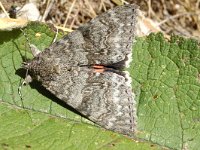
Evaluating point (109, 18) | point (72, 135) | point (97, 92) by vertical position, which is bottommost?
point (72, 135)

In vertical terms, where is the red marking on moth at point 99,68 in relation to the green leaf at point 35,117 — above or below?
above

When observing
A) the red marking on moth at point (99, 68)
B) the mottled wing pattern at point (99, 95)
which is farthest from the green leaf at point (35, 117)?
the red marking on moth at point (99, 68)

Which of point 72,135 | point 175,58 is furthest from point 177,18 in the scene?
point 72,135

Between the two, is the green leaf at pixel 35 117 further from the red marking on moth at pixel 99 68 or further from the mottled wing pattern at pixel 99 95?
the red marking on moth at pixel 99 68

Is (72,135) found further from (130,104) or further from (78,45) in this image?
(78,45)

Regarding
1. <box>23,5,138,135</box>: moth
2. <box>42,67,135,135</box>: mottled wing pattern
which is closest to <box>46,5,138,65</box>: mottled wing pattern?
<box>23,5,138,135</box>: moth

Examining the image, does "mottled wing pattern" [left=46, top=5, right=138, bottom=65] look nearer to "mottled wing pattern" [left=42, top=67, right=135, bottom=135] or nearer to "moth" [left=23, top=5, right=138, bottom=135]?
"moth" [left=23, top=5, right=138, bottom=135]
